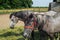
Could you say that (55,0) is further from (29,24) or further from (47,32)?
(29,24)

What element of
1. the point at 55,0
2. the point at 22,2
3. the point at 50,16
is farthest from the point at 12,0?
the point at 50,16

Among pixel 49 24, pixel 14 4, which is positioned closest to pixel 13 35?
pixel 49 24

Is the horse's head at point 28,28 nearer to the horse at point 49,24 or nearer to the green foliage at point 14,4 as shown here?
the horse at point 49,24

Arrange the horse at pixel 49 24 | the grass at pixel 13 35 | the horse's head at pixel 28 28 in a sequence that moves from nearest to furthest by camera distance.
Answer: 1. the horse's head at pixel 28 28
2. the horse at pixel 49 24
3. the grass at pixel 13 35

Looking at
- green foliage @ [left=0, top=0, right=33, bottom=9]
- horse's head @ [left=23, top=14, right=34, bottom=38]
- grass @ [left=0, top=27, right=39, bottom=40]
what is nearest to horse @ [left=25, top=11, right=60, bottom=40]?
horse's head @ [left=23, top=14, right=34, bottom=38]

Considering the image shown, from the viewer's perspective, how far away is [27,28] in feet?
16.1

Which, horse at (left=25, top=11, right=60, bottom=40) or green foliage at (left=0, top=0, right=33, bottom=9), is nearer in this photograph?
horse at (left=25, top=11, right=60, bottom=40)

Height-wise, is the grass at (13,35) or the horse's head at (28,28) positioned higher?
the horse's head at (28,28)

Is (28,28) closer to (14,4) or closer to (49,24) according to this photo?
(49,24)

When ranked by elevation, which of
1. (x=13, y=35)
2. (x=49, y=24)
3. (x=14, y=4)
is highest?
(x=49, y=24)

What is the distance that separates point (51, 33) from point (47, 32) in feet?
0.32

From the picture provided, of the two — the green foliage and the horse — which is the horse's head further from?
the green foliage

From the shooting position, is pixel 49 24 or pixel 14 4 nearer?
pixel 49 24

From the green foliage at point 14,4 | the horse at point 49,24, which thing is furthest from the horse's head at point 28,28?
the green foliage at point 14,4
